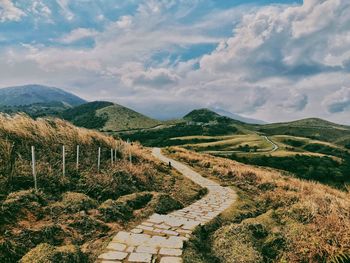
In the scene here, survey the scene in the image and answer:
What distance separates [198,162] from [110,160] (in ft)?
45.9

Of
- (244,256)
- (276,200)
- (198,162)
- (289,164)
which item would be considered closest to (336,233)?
(244,256)

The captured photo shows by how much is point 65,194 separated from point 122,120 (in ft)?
555

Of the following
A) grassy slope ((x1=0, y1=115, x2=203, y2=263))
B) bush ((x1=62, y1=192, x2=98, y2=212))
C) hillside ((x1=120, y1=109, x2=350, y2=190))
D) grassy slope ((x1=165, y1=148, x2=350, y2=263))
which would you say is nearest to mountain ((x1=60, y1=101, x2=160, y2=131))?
hillside ((x1=120, y1=109, x2=350, y2=190))

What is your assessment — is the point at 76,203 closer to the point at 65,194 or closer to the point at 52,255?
the point at 65,194

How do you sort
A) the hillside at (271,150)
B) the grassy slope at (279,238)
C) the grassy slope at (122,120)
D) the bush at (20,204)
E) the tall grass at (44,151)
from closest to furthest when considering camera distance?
the grassy slope at (279,238)
the bush at (20,204)
the tall grass at (44,151)
the hillside at (271,150)
the grassy slope at (122,120)

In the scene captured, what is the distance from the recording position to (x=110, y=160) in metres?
14.7

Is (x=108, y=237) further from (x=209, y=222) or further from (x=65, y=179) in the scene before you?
(x=65, y=179)

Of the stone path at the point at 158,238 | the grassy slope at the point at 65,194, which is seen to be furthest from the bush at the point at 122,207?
the stone path at the point at 158,238

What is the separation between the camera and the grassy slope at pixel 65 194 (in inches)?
248

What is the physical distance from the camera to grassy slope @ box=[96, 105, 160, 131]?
165875mm

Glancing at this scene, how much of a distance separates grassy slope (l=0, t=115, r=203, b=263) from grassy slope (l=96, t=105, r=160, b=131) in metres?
147

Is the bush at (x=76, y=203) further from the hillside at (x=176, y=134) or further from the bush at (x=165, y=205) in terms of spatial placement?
the hillside at (x=176, y=134)

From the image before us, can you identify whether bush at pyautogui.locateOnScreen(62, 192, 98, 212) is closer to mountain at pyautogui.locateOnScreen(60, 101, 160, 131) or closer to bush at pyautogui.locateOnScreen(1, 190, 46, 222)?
bush at pyautogui.locateOnScreen(1, 190, 46, 222)

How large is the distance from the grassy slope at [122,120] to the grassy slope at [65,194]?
14657 cm
